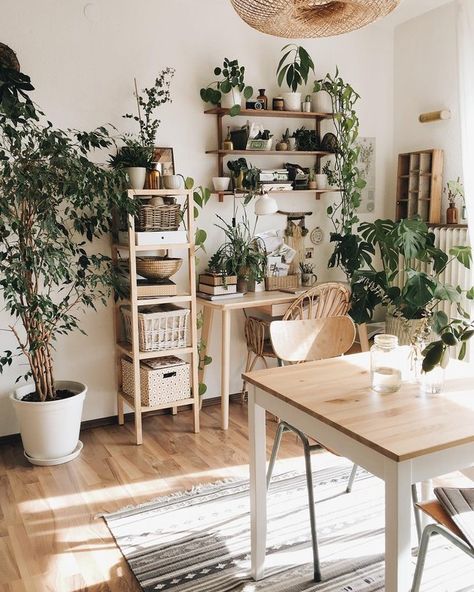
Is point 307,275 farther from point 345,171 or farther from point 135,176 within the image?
point 135,176

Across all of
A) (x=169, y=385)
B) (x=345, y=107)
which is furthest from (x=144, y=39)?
(x=169, y=385)

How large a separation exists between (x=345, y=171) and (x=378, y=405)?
266 centimetres

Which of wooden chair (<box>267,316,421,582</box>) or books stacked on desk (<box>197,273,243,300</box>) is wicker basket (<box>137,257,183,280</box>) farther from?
wooden chair (<box>267,316,421,582</box>)

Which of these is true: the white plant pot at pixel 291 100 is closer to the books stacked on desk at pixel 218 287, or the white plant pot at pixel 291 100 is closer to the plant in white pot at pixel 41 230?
the books stacked on desk at pixel 218 287

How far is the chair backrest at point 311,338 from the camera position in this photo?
2.66 metres

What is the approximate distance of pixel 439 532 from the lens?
5.20ft

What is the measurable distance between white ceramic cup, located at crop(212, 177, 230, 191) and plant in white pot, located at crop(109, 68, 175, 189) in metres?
0.47

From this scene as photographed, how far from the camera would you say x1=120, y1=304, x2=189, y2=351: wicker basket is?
3.47 meters

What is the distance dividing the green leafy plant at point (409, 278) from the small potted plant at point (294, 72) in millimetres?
942

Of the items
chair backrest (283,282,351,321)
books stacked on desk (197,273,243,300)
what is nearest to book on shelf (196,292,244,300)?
books stacked on desk (197,273,243,300)

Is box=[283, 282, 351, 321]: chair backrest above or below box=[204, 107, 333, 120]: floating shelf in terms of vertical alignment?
below

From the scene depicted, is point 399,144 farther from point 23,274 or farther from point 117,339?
point 23,274

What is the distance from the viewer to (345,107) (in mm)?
4215

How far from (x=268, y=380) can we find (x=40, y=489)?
154 centimetres
